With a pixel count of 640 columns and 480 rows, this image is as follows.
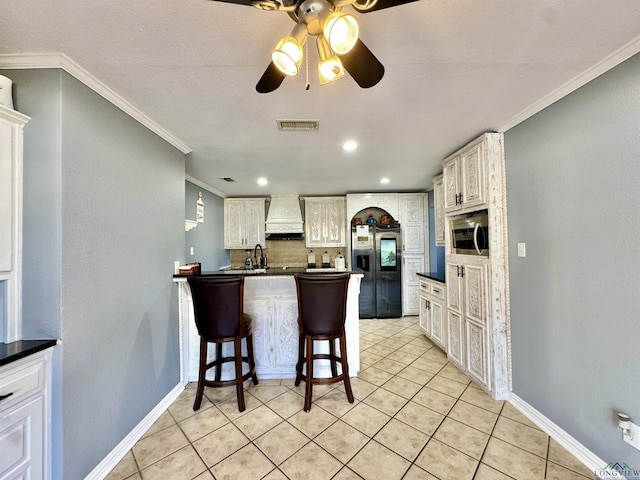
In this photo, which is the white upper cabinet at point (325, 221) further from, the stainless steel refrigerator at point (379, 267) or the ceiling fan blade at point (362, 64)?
the ceiling fan blade at point (362, 64)

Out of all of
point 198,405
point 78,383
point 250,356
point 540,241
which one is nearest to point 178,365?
point 198,405

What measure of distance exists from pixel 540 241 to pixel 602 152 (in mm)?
643

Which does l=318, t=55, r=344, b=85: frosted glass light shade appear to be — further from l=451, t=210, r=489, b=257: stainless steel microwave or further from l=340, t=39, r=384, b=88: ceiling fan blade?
l=451, t=210, r=489, b=257: stainless steel microwave

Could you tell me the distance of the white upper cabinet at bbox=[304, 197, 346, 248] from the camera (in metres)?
4.98

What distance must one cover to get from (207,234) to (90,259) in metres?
2.92

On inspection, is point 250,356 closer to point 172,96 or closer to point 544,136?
point 172,96

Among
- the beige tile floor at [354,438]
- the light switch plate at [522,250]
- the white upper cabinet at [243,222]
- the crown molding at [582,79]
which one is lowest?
the beige tile floor at [354,438]

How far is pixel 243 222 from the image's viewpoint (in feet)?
16.6

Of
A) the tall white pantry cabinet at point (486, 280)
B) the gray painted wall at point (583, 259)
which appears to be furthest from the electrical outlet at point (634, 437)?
the tall white pantry cabinet at point (486, 280)

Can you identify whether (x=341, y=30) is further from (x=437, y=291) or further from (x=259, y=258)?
(x=259, y=258)

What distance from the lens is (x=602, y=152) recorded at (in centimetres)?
146

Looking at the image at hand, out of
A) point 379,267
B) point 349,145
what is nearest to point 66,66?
point 349,145

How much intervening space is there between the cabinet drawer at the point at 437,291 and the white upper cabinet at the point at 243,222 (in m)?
3.17

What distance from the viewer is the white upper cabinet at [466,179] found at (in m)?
2.26
